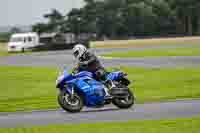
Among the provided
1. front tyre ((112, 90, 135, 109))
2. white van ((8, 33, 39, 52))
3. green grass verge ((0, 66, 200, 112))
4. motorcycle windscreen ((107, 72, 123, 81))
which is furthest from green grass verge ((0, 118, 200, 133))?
white van ((8, 33, 39, 52))

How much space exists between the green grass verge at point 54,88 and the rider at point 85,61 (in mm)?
2472

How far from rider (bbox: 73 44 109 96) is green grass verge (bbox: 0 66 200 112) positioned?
247 centimetres

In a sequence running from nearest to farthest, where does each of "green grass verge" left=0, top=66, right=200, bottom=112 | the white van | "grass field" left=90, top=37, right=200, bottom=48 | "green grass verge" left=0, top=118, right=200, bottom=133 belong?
"green grass verge" left=0, top=118, right=200, bottom=133 → "green grass verge" left=0, top=66, right=200, bottom=112 → "grass field" left=90, top=37, right=200, bottom=48 → the white van

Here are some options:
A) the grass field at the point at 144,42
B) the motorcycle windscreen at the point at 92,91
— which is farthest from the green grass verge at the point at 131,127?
the grass field at the point at 144,42

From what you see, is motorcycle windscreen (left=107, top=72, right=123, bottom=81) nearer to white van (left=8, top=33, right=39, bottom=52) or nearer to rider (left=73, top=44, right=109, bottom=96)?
rider (left=73, top=44, right=109, bottom=96)

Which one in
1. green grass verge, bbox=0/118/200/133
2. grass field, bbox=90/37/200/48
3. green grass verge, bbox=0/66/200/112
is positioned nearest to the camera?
green grass verge, bbox=0/118/200/133

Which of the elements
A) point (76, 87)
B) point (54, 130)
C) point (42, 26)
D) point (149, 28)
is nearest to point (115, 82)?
point (76, 87)

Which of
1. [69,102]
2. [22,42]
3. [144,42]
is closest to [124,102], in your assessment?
[69,102]

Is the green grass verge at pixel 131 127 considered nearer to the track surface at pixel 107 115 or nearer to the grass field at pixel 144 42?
the track surface at pixel 107 115

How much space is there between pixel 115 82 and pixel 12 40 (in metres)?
56.3

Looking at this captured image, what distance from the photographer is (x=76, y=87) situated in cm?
1683

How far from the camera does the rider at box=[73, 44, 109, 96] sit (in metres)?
16.7

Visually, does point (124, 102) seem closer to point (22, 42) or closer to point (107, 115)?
point (107, 115)

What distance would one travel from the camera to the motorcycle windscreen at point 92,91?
16.9 m
